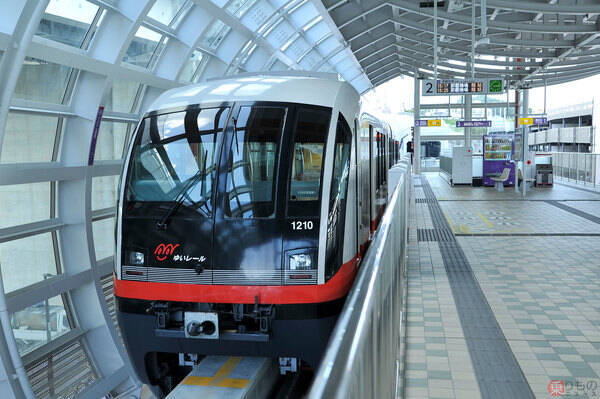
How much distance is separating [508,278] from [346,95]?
12.7 feet

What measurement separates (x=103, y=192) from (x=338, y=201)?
860 cm

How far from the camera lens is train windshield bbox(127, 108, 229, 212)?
5.86m

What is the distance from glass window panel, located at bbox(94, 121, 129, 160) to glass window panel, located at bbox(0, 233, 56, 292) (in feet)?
8.43

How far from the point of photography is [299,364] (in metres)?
5.72

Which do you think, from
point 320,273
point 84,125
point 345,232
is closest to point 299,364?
point 320,273

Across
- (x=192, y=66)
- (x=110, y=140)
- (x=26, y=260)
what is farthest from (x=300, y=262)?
(x=192, y=66)

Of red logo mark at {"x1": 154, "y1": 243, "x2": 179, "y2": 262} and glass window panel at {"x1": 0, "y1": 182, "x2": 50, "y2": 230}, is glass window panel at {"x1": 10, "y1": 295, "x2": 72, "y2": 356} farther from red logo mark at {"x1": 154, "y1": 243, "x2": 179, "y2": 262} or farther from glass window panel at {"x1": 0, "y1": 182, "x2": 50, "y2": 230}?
red logo mark at {"x1": 154, "y1": 243, "x2": 179, "y2": 262}

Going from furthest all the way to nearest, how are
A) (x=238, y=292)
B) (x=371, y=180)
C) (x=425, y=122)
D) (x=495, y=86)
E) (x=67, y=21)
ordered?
(x=425, y=122)
(x=495, y=86)
(x=67, y=21)
(x=371, y=180)
(x=238, y=292)

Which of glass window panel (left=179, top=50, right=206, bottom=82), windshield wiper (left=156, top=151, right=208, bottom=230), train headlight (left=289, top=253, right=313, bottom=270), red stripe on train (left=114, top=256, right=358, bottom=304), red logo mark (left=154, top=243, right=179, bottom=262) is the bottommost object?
red stripe on train (left=114, top=256, right=358, bottom=304)

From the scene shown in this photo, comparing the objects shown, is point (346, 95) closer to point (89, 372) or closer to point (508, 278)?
point (508, 278)

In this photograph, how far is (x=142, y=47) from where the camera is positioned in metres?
12.7

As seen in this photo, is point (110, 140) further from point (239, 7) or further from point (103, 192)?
point (239, 7)

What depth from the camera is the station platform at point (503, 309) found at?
4.88m

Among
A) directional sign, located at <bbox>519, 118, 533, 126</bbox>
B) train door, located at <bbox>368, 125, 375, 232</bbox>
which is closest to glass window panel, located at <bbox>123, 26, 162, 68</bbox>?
train door, located at <bbox>368, 125, 375, 232</bbox>
